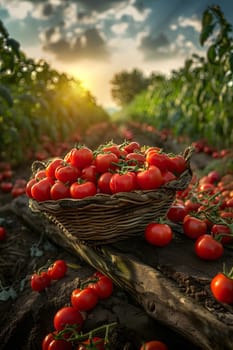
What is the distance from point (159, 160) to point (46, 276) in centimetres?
124

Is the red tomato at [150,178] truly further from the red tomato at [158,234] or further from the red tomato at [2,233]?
the red tomato at [2,233]

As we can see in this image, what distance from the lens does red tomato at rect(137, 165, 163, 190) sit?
1.86 meters

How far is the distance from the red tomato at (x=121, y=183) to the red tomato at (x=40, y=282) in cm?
97

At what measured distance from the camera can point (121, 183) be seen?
186 centimetres

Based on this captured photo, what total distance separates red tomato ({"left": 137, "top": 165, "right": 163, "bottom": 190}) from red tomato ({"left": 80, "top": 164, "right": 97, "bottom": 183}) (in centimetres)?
34

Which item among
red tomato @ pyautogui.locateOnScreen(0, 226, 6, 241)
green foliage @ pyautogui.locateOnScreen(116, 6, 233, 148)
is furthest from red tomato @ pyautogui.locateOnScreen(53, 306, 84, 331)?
green foliage @ pyautogui.locateOnScreen(116, 6, 233, 148)

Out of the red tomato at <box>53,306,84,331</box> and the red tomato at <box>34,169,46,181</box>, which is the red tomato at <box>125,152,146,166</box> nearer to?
the red tomato at <box>34,169,46,181</box>

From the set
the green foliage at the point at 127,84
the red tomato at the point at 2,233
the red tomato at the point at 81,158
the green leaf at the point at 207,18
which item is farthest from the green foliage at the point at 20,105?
the green foliage at the point at 127,84

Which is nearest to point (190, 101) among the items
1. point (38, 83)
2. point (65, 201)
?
point (38, 83)

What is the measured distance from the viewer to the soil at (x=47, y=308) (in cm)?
181

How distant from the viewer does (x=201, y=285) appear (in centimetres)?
164

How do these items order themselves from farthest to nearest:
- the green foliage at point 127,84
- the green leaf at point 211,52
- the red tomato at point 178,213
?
the green foliage at point 127,84
the green leaf at point 211,52
the red tomato at point 178,213

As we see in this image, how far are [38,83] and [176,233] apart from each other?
6967 millimetres

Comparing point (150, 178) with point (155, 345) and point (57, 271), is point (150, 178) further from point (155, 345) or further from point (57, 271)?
point (57, 271)
